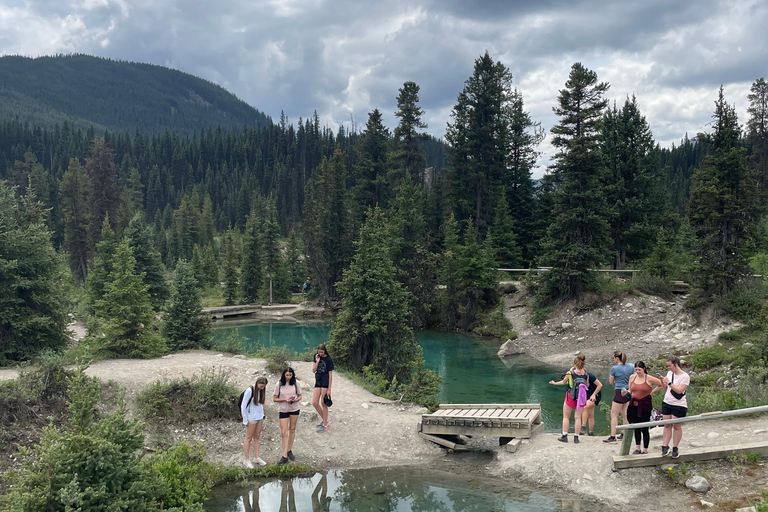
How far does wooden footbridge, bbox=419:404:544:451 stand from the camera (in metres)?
11.9

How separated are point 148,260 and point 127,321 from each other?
22232 millimetres

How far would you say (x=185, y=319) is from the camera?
22.0 metres

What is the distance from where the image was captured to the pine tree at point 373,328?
19891 mm

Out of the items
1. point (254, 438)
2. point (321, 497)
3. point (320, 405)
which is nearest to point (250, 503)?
point (321, 497)

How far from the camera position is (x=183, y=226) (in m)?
81.6

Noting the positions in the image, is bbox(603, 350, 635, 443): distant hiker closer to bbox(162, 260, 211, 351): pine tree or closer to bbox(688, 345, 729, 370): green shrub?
bbox(688, 345, 729, 370): green shrub

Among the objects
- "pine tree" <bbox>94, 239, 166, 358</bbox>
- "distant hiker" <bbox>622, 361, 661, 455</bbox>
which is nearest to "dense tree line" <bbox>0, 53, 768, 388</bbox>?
"pine tree" <bbox>94, 239, 166, 358</bbox>

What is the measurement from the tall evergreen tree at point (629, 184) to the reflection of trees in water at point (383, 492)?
99.3 ft

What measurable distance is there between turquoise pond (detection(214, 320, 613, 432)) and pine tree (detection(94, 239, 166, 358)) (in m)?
5.07

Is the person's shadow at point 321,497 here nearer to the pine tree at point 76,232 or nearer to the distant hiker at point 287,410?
the distant hiker at point 287,410

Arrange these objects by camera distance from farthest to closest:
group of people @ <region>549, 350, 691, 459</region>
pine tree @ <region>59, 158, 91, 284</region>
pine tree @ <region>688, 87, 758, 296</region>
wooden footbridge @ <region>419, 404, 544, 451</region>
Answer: pine tree @ <region>59, 158, 91, 284</region> → pine tree @ <region>688, 87, 758, 296</region> → wooden footbridge @ <region>419, 404, 544, 451</region> → group of people @ <region>549, 350, 691, 459</region>

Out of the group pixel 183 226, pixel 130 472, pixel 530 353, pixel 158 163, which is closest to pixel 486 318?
pixel 530 353

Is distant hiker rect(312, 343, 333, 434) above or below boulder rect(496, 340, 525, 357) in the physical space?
above

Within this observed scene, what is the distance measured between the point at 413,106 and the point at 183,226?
4607 cm
